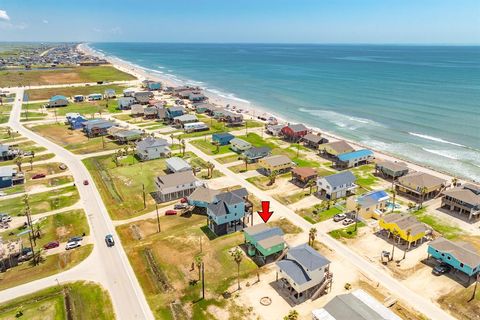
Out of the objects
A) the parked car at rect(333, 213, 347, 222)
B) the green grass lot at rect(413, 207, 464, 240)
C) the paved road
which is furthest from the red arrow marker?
the green grass lot at rect(413, 207, 464, 240)

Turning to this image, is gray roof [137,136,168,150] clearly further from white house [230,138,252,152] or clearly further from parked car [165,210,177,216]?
parked car [165,210,177,216]

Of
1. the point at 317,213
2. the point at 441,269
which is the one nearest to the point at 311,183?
the point at 317,213

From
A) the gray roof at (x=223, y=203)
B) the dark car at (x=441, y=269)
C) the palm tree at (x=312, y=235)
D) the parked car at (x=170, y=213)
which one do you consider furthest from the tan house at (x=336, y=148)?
the parked car at (x=170, y=213)

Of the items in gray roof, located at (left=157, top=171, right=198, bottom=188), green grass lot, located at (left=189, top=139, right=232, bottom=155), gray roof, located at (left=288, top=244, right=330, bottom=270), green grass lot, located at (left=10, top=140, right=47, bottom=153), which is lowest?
green grass lot, located at (left=189, top=139, right=232, bottom=155)

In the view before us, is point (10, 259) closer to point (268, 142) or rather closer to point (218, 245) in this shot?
point (218, 245)

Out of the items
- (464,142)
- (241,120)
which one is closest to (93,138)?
(241,120)

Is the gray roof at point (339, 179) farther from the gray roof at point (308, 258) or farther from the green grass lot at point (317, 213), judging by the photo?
the gray roof at point (308, 258)

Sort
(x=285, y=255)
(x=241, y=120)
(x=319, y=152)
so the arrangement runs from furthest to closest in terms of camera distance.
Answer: (x=241, y=120) → (x=319, y=152) → (x=285, y=255)
